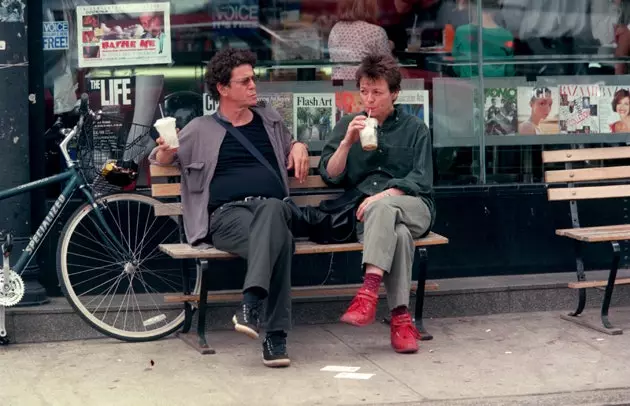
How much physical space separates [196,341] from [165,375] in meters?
0.63

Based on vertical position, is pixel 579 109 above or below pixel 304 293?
above

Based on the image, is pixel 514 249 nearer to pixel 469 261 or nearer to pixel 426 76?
pixel 469 261

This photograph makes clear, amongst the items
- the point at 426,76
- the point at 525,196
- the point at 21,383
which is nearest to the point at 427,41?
the point at 426,76

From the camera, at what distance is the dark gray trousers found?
667cm

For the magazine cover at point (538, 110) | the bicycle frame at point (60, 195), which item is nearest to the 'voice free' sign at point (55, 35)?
the bicycle frame at point (60, 195)

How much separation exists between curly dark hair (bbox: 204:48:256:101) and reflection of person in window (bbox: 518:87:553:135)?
216 cm

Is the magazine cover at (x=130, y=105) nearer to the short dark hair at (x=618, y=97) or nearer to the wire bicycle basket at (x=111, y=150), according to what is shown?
the wire bicycle basket at (x=111, y=150)

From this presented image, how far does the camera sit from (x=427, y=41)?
27.5 ft

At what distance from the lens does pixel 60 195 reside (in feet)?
24.0

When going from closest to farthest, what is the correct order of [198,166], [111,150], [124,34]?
[198,166] < [111,150] < [124,34]

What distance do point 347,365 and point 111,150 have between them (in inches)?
75.8

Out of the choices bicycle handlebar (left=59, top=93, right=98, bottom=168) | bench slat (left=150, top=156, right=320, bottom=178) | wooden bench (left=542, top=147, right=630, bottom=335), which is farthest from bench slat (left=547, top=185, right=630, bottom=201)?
bicycle handlebar (left=59, top=93, right=98, bottom=168)

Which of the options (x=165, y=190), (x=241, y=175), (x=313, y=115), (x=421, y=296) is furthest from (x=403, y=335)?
(x=313, y=115)

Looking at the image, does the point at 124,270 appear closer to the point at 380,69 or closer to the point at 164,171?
the point at 164,171
